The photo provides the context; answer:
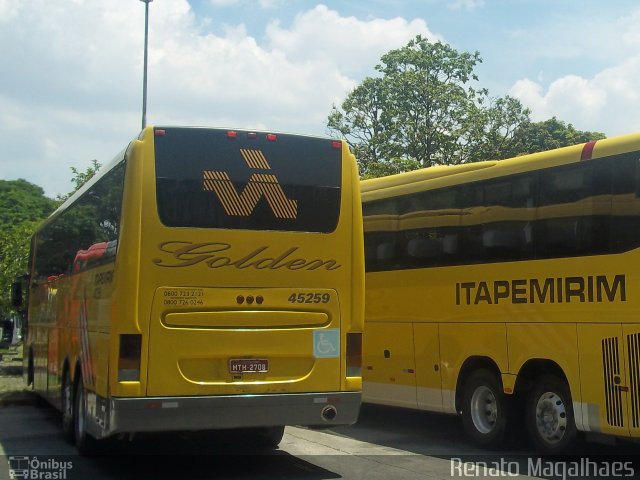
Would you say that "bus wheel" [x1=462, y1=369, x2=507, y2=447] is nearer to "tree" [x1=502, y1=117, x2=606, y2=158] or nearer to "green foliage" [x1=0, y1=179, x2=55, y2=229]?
"tree" [x1=502, y1=117, x2=606, y2=158]

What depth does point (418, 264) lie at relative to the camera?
12148mm

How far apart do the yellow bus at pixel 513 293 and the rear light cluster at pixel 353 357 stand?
247 cm

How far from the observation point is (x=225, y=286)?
8.37 meters

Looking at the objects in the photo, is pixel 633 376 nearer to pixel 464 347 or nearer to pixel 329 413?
pixel 464 347

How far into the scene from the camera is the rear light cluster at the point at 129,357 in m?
7.91

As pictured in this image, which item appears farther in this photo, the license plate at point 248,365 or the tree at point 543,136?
the tree at point 543,136

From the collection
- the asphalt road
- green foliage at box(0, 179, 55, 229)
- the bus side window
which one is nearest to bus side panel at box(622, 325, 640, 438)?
the asphalt road

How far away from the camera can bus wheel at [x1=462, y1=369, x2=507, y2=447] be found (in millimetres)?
10555

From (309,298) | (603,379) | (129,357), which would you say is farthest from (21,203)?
(603,379)

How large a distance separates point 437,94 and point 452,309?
73.4 ft

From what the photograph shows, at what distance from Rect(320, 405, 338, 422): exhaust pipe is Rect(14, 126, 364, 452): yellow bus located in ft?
0.05

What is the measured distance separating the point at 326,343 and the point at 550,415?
3.13m

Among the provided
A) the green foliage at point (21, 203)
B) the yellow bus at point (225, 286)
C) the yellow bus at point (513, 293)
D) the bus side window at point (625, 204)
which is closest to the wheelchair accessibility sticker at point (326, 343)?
the yellow bus at point (225, 286)

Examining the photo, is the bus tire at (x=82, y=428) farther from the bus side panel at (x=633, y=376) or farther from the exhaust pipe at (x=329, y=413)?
the bus side panel at (x=633, y=376)
